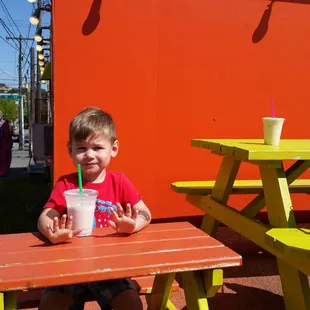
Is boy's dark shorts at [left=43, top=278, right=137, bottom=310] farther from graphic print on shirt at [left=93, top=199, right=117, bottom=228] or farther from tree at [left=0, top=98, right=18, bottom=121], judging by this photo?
tree at [left=0, top=98, right=18, bottom=121]

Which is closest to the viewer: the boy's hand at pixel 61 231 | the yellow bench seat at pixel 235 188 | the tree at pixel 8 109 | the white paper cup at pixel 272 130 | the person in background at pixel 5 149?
the boy's hand at pixel 61 231

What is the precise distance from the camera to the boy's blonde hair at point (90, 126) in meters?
2.11

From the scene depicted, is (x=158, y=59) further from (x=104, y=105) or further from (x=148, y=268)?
(x=148, y=268)

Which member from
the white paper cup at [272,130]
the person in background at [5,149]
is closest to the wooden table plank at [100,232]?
the white paper cup at [272,130]

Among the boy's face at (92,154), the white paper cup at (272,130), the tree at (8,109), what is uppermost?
the white paper cup at (272,130)

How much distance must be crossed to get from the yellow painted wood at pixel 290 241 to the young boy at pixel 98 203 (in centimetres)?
61

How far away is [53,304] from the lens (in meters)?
1.88

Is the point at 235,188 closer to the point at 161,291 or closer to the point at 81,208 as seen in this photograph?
the point at 161,291

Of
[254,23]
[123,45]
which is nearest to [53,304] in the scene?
[123,45]

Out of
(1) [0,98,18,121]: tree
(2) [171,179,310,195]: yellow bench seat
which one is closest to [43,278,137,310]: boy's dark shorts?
(2) [171,179,310,195]: yellow bench seat

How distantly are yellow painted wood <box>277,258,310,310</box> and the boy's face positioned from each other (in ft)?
3.70

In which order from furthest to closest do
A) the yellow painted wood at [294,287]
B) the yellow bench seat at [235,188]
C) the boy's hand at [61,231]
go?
the yellow bench seat at [235,188] < the yellow painted wood at [294,287] < the boy's hand at [61,231]

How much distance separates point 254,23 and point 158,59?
3.02 ft

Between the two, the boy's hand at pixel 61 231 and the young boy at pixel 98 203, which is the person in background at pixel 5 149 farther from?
the boy's hand at pixel 61 231
